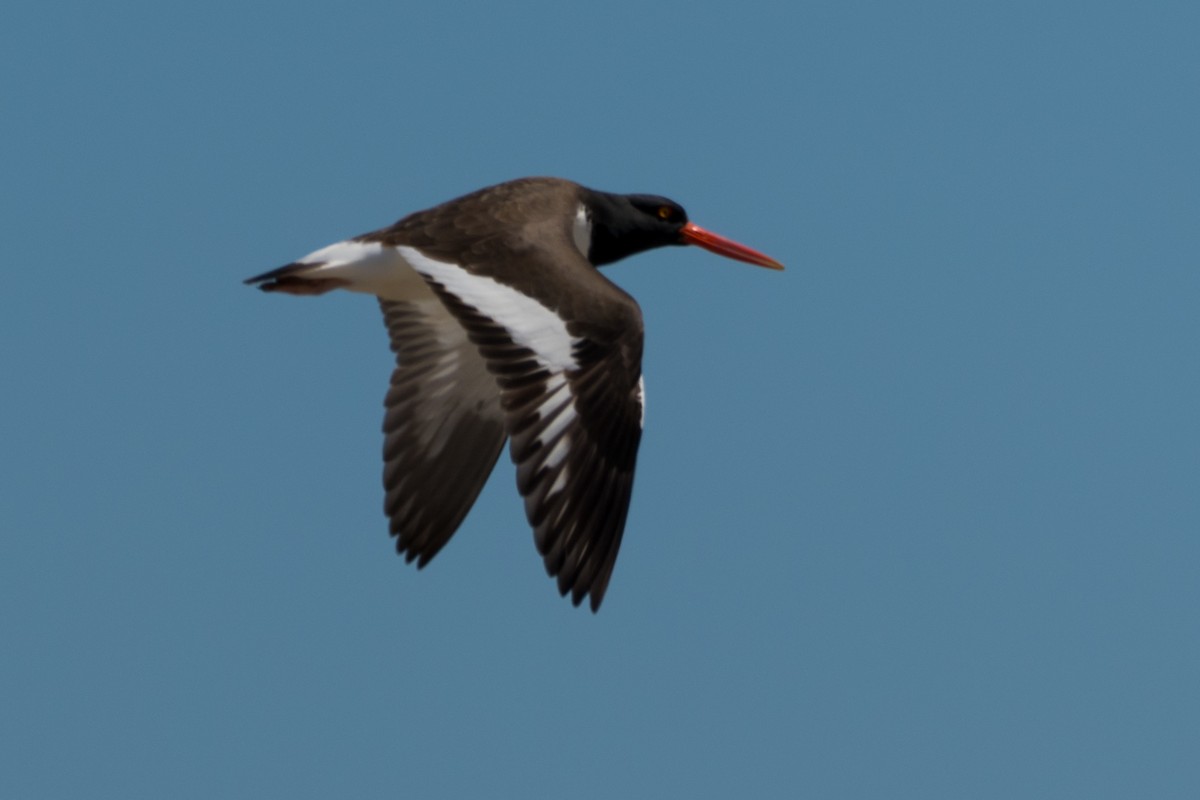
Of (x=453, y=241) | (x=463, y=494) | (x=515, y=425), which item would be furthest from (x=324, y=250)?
(x=515, y=425)

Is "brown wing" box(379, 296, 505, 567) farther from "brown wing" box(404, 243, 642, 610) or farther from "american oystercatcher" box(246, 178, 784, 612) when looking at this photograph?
"brown wing" box(404, 243, 642, 610)

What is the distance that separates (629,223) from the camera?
1399cm

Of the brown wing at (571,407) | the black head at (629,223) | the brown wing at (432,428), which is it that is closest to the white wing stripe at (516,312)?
the brown wing at (571,407)

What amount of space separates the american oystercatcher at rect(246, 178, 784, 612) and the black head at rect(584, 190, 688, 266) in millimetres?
13

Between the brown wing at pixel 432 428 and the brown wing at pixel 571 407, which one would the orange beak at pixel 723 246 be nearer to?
the brown wing at pixel 432 428

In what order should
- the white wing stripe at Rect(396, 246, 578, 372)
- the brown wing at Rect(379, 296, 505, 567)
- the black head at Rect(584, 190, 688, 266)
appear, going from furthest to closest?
the black head at Rect(584, 190, 688, 266), the brown wing at Rect(379, 296, 505, 567), the white wing stripe at Rect(396, 246, 578, 372)

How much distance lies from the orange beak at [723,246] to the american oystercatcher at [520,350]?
1cm

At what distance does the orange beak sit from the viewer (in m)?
14.7

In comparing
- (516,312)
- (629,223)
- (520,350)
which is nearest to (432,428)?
(629,223)

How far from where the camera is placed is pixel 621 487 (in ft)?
34.5

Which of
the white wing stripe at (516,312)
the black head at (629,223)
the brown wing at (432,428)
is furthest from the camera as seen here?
the black head at (629,223)

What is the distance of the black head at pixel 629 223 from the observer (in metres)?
13.7

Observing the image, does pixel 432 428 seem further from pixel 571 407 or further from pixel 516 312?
pixel 571 407

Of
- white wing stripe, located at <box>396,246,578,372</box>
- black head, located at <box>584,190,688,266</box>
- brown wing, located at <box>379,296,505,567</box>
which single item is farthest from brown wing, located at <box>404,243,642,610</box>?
black head, located at <box>584,190,688,266</box>
